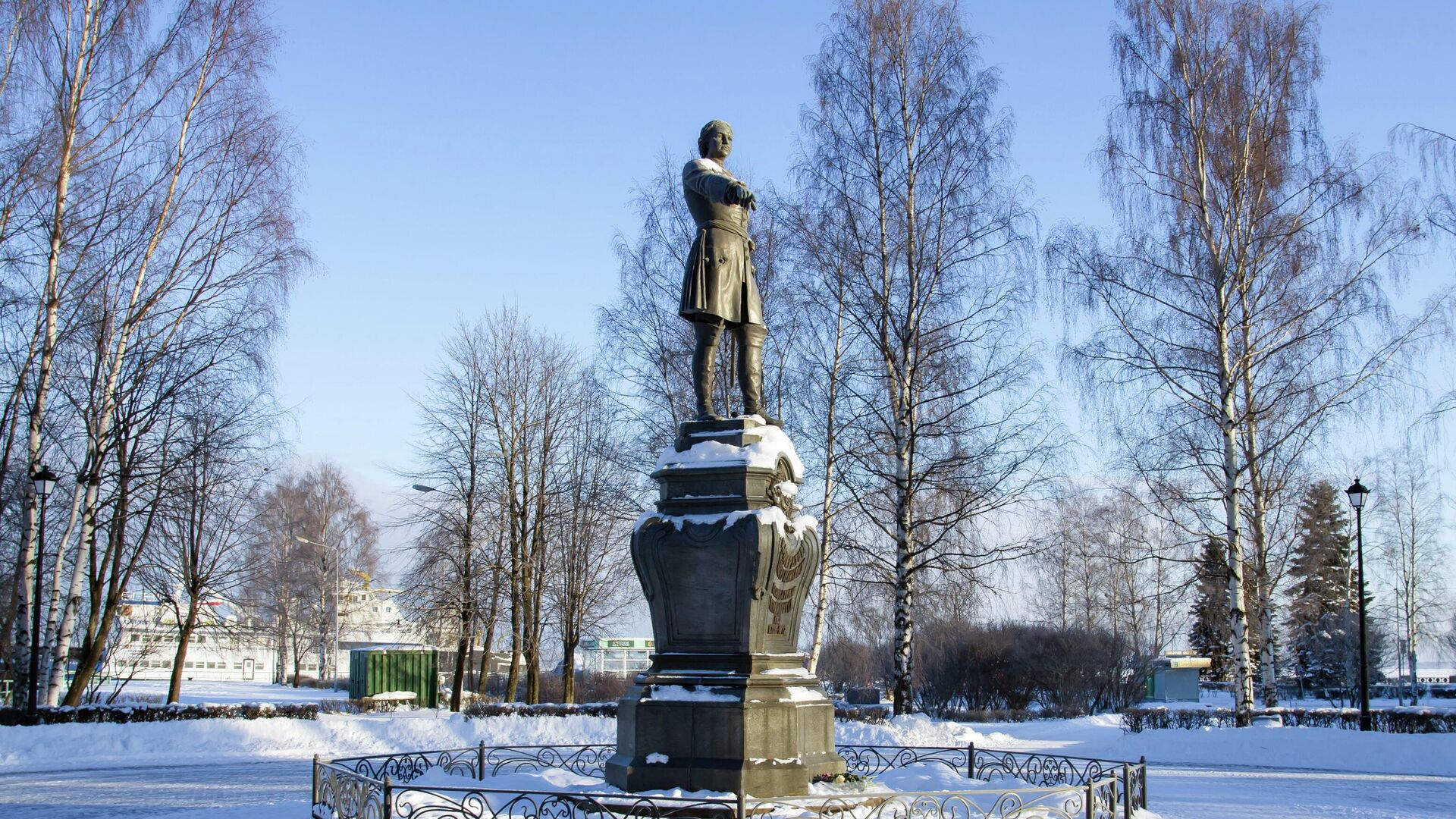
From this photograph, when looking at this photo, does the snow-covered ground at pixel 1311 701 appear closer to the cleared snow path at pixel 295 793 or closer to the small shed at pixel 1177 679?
the small shed at pixel 1177 679

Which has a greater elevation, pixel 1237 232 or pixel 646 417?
pixel 1237 232

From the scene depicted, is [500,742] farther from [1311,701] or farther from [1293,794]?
[1311,701]

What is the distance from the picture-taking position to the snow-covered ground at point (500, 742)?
A: 43.4 feet

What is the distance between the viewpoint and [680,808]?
774 centimetres

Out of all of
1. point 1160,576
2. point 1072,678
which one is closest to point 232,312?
point 1072,678

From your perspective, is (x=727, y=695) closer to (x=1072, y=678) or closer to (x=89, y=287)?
(x=89, y=287)

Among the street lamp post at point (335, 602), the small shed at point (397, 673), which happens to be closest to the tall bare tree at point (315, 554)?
the street lamp post at point (335, 602)

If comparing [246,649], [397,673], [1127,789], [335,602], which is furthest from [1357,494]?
Result: [246,649]

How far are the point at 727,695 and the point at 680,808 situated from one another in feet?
4.04

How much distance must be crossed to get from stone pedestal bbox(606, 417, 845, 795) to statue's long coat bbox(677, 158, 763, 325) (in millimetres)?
1093

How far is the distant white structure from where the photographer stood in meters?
55.7

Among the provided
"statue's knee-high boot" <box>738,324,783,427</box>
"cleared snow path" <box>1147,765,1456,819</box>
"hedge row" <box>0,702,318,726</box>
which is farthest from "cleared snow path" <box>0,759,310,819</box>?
"cleared snow path" <box>1147,765,1456,819</box>

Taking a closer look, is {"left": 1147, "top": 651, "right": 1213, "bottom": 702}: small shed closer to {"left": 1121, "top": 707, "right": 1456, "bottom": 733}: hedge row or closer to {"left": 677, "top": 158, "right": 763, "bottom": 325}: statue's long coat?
{"left": 1121, "top": 707, "right": 1456, "bottom": 733}: hedge row

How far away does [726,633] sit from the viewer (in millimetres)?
9109
